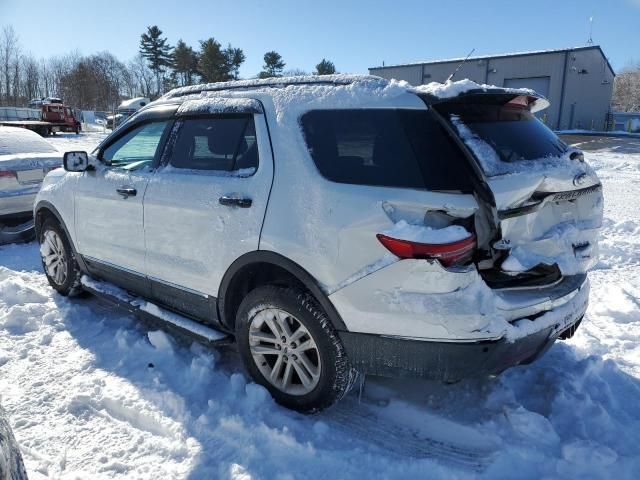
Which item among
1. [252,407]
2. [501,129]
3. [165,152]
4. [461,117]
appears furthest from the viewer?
[165,152]

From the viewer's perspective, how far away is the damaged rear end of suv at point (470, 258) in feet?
7.77

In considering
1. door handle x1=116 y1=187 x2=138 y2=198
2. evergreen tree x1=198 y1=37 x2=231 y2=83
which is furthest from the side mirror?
evergreen tree x1=198 y1=37 x2=231 y2=83

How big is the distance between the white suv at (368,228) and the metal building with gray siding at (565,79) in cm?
3953

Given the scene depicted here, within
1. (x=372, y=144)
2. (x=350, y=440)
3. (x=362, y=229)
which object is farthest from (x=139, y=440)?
(x=372, y=144)

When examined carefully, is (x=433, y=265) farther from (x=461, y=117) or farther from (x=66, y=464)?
(x=66, y=464)

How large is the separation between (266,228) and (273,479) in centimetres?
133

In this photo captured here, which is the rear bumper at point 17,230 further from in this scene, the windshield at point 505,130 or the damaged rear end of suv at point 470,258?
the windshield at point 505,130

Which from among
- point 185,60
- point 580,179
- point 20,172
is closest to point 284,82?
point 580,179

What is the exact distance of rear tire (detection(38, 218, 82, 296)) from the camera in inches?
186

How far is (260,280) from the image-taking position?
10.6 feet

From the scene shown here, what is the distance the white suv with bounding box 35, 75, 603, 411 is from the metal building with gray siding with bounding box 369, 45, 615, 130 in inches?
1556

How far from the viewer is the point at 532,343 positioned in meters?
2.61

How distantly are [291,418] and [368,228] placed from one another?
1277 millimetres

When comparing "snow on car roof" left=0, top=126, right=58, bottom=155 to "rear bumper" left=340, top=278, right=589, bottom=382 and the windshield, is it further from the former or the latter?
the windshield
